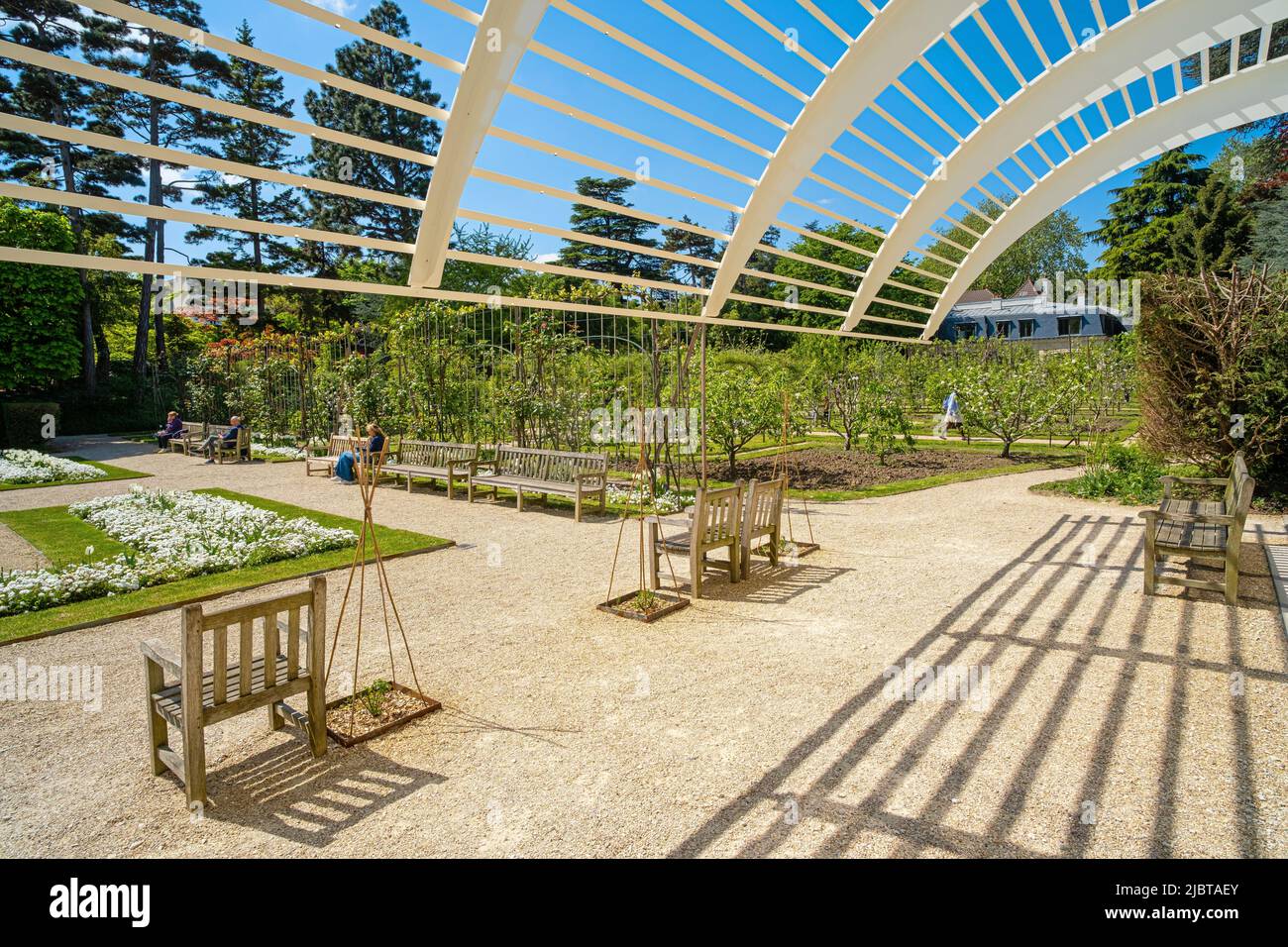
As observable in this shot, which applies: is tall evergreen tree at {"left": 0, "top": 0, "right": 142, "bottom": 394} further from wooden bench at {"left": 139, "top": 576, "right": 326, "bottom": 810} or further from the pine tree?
the pine tree

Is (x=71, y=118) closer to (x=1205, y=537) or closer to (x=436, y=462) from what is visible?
(x=436, y=462)

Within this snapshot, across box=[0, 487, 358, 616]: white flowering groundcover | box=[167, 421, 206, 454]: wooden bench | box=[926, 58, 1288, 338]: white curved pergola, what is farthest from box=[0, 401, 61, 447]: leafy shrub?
box=[926, 58, 1288, 338]: white curved pergola

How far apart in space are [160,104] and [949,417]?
35247mm

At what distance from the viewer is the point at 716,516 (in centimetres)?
651

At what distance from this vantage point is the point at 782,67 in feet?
18.8

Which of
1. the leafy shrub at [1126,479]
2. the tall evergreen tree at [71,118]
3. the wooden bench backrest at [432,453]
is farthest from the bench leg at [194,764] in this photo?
the tall evergreen tree at [71,118]

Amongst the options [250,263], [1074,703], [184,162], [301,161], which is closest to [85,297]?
[250,263]

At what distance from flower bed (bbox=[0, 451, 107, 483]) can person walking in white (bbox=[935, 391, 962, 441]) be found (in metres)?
21.1

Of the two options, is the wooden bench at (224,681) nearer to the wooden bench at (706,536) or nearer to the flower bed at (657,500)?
the wooden bench at (706,536)

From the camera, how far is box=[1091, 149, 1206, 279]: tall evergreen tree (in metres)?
36.1

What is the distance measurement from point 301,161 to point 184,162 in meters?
41.9

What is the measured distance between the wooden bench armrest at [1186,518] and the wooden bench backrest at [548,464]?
655 centimetres

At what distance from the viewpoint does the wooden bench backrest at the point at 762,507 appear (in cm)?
676

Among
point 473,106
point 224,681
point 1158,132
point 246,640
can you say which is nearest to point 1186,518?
point 1158,132
